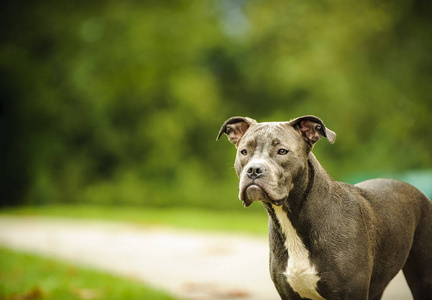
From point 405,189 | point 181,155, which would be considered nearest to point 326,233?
point 405,189

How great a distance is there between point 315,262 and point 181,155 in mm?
14211

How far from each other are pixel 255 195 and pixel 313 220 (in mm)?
475

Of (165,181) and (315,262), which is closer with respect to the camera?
(315,262)

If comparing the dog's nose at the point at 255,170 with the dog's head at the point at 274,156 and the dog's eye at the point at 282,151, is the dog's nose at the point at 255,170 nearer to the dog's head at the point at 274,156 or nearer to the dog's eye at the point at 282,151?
the dog's head at the point at 274,156

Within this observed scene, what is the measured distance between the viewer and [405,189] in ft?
12.3

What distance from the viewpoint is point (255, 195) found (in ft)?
9.80

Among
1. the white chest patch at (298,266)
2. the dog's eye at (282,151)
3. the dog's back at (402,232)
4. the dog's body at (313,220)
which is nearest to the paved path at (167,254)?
the dog's back at (402,232)

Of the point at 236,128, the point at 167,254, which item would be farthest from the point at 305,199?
the point at 167,254

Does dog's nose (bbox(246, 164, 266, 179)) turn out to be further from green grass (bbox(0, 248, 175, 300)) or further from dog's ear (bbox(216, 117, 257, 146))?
green grass (bbox(0, 248, 175, 300))

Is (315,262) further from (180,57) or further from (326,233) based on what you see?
(180,57)

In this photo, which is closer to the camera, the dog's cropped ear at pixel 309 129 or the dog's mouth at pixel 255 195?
the dog's mouth at pixel 255 195

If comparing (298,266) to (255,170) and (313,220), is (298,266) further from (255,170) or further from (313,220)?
(255,170)

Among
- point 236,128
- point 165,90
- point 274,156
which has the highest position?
point 165,90

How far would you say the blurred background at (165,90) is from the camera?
15.8 meters
